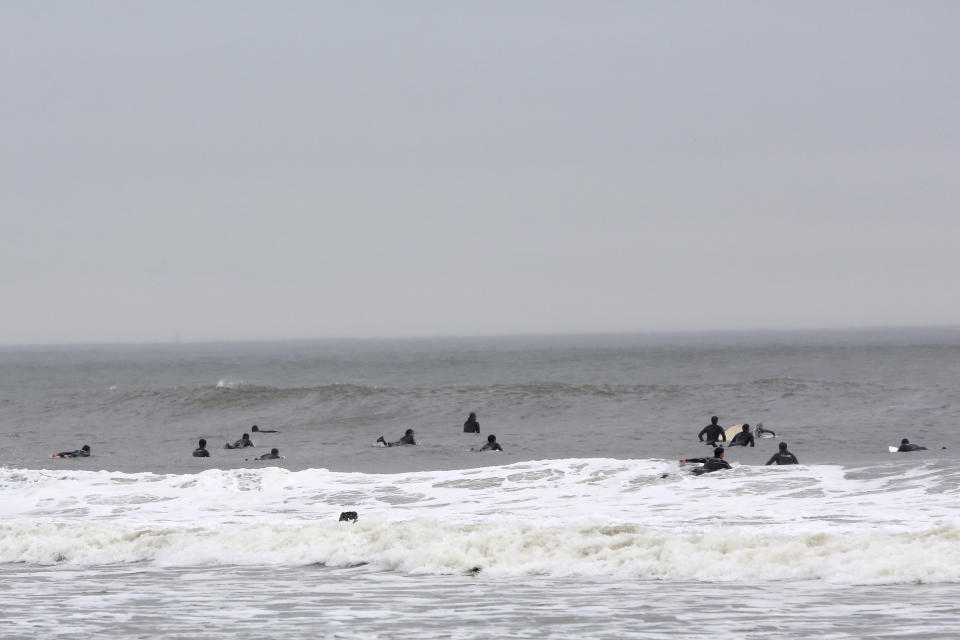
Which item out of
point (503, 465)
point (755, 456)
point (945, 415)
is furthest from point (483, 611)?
point (945, 415)

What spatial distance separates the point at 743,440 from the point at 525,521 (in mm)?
15108

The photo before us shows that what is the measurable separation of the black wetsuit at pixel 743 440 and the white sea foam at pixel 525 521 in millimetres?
7991

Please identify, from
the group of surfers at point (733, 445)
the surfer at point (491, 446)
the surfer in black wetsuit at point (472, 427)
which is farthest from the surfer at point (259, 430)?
the group of surfers at point (733, 445)

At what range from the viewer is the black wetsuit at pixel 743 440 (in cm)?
3234

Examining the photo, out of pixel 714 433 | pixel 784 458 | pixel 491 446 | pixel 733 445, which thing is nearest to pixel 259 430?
pixel 491 446

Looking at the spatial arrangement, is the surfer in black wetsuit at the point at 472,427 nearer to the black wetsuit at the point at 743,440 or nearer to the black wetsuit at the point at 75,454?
the black wetsuit at the point at 743,440

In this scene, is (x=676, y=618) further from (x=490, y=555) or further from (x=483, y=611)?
(x=490, y=555)

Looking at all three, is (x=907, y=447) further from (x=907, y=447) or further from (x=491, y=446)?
(x=491, y=446)

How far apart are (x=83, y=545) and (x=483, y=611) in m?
7.93

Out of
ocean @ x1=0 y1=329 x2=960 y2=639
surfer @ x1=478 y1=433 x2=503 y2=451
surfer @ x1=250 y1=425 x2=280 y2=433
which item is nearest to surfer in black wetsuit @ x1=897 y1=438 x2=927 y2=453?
ocean @ x1=0 y1=329 x2=960 y2=639

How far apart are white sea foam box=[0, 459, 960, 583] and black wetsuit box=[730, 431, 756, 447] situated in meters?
7.99

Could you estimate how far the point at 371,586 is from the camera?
15.1 m

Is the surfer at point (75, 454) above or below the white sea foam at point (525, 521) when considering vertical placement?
below

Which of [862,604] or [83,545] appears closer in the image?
[862,604]
